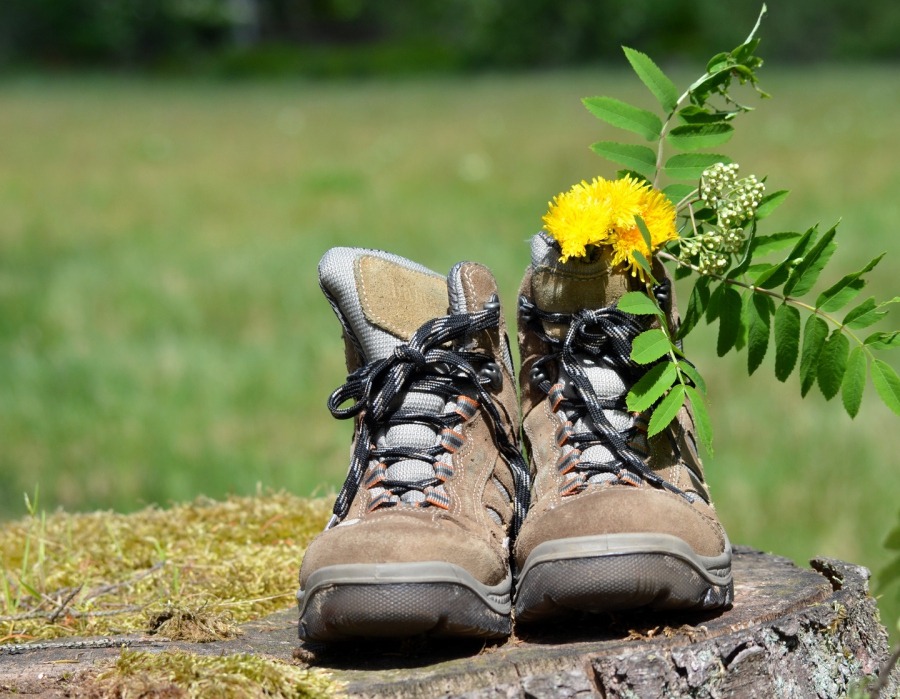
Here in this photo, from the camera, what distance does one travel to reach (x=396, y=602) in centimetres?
203

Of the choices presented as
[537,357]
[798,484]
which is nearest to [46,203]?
[798,484]

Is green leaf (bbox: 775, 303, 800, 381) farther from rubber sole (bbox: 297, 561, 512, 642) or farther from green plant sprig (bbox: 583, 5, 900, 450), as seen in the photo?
rubber sole (bbox: 297, 561, 512, 642)

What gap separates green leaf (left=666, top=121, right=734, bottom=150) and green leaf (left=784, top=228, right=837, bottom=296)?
1.16ft

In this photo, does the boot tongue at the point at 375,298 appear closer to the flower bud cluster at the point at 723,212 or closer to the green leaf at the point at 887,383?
the flower bud cluster at the point at 723,212

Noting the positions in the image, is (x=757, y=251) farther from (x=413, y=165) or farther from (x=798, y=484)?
(x=413, y=165)

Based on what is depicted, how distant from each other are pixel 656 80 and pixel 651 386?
739 mm

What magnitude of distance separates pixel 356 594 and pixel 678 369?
2.89ft

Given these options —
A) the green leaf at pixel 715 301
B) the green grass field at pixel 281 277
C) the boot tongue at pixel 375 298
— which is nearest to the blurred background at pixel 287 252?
the green grass field at pixel 281 277

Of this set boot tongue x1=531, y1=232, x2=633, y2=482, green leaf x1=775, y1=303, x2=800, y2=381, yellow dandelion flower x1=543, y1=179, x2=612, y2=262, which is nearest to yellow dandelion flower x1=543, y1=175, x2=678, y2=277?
yellow dandelion flower x1=543, y1=179, x2=612, y2=262

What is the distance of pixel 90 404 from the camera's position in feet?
21.9

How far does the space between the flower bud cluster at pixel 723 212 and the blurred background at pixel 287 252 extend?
460 millimetres

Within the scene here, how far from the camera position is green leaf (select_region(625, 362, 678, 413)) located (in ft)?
7.63

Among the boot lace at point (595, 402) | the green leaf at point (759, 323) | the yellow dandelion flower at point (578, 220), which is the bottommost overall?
the boot lace at point (595, 402)

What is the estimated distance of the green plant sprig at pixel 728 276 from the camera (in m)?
2.33
